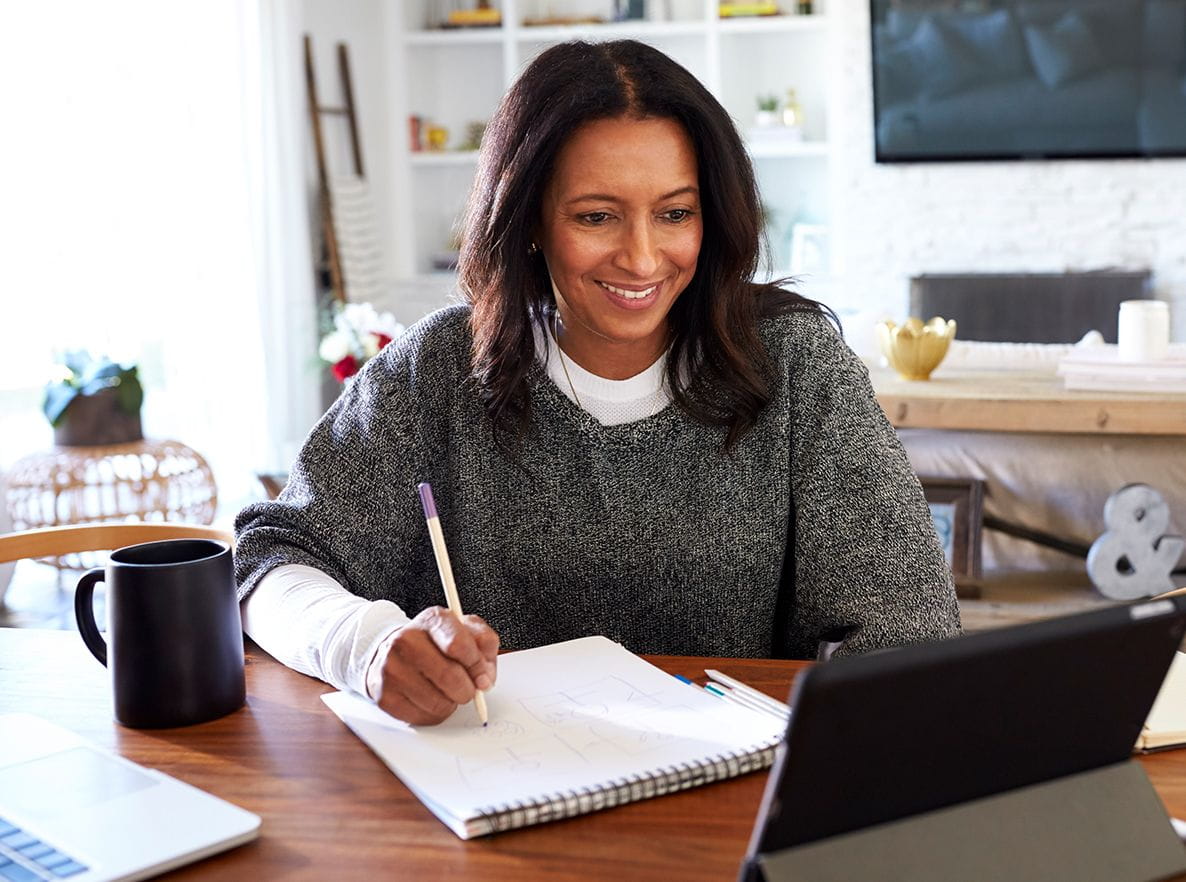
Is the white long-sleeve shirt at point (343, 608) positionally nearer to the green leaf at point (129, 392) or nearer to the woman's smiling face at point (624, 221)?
the woman's smiling face at point (624, 221)

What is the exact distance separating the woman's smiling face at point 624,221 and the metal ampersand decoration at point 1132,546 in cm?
156

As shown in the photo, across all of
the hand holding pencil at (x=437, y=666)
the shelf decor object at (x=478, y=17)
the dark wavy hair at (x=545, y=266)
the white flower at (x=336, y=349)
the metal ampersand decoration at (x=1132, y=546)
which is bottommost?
the metal ampersand decoration at (x=1132, y=546)

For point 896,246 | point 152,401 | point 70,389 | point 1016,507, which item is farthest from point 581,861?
point 896,246

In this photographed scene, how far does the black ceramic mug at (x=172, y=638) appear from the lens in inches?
40.0

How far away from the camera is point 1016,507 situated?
113 inches

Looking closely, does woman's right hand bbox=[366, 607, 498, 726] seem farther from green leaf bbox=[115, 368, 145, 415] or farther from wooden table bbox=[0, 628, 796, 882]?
green leaf bbox=[115, 368, 145, 415]

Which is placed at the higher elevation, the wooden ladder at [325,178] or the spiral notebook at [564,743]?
the wooden ladder at [325,178]

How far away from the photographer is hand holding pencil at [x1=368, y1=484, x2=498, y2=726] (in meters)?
0.99

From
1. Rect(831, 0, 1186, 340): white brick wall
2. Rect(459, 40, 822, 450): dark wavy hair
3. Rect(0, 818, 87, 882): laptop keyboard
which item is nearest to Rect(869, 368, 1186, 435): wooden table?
Rect(459, 40, 822, 450): dark wavy hair

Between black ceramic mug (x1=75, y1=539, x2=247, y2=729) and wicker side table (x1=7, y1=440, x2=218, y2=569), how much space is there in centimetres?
272

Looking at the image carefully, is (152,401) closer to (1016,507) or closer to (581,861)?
(1016,507)

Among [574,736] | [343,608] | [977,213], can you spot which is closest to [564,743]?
[574,736]

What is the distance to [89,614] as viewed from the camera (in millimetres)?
1144

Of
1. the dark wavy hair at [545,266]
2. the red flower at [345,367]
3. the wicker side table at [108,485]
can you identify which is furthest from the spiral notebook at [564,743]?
the wicker side table at [108,485]
